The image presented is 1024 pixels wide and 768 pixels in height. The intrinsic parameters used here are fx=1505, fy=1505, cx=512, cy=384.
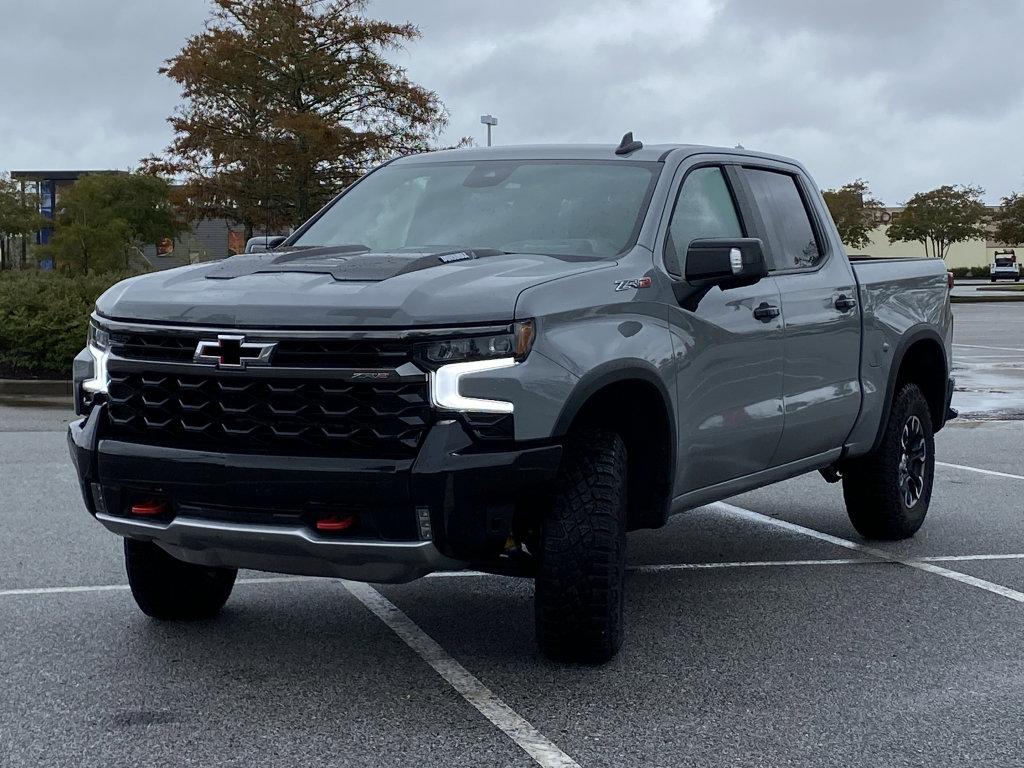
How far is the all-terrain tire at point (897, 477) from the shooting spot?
791cm

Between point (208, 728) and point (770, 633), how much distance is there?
2.41 m

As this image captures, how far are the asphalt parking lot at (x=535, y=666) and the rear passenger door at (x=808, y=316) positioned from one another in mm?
749

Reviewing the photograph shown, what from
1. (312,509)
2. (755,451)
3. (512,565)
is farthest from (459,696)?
(755,451)

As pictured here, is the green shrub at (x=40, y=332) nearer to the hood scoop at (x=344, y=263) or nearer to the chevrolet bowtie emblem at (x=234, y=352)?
the hood scoop at (x=344, y=263)

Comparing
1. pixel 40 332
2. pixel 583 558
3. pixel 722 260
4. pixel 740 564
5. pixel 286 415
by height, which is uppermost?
pixel 722 260

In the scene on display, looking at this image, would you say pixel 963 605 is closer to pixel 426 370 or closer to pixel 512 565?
pixel 512 565

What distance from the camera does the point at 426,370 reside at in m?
4.83

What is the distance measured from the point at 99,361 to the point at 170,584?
111 cm

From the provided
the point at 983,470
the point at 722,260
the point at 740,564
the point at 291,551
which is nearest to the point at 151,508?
the point at 291,551

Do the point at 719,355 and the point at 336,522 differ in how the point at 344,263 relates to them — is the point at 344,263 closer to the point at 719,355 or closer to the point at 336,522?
the point at 336,522

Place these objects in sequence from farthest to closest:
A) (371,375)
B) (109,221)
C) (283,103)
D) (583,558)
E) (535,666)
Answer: (109,221) → (283,103) → (535,666) → (583,558) → (371,375)

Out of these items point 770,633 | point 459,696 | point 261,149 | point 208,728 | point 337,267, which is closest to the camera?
point 208,728

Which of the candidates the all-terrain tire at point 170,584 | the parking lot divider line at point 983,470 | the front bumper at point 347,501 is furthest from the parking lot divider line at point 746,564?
the parking lot divider line at point 983,470

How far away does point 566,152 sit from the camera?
6758 mm
